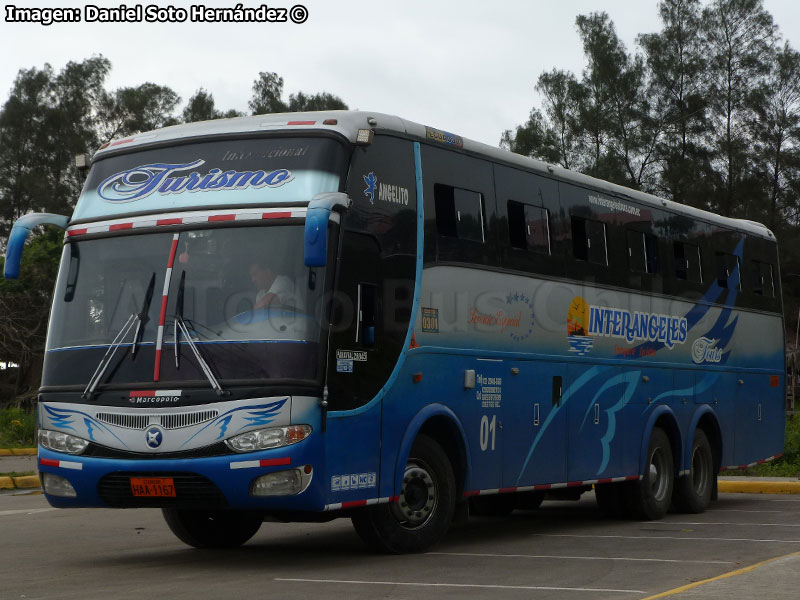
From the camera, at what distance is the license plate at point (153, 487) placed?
948 centimetres

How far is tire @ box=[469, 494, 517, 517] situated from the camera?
48.2ft

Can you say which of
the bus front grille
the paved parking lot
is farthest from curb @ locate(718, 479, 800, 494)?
the bus front grille

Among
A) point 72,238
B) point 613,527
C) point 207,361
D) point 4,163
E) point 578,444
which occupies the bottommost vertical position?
point 613,527

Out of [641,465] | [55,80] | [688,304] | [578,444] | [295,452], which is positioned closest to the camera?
[295,452]

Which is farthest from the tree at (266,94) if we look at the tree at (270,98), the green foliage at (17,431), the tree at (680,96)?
the green foliage at (17,431)

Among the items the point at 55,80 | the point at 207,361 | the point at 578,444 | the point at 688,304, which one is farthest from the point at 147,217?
the point at 55,80

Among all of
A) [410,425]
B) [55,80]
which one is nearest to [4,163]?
[55,80]

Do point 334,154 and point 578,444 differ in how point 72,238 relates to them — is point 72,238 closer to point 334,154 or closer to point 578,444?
point 334,154

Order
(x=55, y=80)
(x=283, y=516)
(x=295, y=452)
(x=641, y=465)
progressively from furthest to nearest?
1. (x=55, y=80)
2. (x=641, y=465)
3. (x=283, y=516)
4. (x=295, y=452)

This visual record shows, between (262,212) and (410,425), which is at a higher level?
(262,212)

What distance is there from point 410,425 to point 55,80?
57023 mm

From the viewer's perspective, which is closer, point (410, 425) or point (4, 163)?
point (410, 425)

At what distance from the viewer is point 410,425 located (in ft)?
34.8

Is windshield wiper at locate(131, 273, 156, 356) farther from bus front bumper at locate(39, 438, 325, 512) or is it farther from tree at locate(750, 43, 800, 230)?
tree at locate(750, 43, 800, 230)
